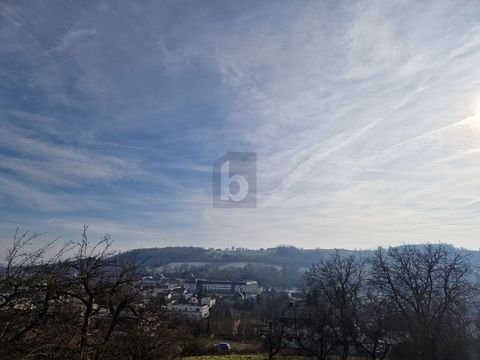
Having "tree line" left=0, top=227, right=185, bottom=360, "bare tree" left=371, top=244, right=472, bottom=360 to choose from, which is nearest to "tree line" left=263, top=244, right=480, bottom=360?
"bare tree" left=371, top=244, right=472, bottom=360

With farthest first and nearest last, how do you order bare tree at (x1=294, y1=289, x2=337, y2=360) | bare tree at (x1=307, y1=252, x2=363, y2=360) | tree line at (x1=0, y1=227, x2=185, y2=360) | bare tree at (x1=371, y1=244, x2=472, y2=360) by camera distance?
bare tree at (x1=294, y1=289, x2=337, y2=360)
bare tree at (x1=307, y1=252, x2=363, y2=360)
bare tree at (x1=371, y1=244, x2=472, y2=360)
tree line at (x1=0, y1=227, x2=185, y2=360)

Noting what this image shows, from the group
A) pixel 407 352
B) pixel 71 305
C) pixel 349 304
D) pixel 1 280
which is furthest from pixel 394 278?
pixel 1 280

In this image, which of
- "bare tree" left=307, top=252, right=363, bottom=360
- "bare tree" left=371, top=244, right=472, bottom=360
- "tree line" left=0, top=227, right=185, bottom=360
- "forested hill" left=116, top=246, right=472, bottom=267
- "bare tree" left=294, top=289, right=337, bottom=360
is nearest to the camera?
"tree line" left=0, top=227, right=185, bottom=360

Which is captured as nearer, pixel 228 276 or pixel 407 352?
pixel 407 352

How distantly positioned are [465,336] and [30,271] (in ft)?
56.1

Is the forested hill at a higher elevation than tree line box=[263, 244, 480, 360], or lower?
higher

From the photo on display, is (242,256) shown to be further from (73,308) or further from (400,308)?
(73,308)

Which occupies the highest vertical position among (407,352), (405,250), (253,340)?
(405,250)

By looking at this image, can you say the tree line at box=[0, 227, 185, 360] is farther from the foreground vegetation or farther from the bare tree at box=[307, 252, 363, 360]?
the bare tree at box=[307, 252, 363, 360]

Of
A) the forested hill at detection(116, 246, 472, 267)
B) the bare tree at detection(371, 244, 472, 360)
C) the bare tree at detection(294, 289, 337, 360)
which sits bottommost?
the bare tree at detection(294, 289, 337, 360)

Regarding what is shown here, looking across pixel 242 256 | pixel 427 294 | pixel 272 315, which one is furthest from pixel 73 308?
pixel 242 256

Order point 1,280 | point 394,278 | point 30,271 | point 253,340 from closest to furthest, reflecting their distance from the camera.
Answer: point 1,280
point 30,271
point 394,278
point 253,340

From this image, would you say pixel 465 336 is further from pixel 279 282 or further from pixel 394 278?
pixel 279 282

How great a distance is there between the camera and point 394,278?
57.0ft
